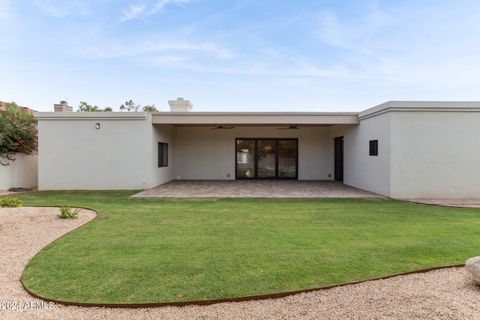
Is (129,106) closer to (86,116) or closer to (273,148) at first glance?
(86,116)

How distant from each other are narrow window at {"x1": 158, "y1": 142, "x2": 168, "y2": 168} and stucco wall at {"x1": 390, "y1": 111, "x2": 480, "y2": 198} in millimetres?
9623

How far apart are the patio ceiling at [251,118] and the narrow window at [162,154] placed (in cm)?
177

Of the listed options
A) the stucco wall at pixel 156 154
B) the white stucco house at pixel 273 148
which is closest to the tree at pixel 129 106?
the white stucco house at pixel 273 148

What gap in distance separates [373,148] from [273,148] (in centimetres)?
602

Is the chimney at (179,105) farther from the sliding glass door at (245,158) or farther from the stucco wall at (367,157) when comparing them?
the stucco wall at (367,157)

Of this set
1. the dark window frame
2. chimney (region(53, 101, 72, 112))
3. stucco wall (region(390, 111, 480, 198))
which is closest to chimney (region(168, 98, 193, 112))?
chimney (region(53, 101, 72, 112))

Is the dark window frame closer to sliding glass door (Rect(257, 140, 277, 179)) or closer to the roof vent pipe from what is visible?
sliding glass door (Rect(257, 140, 277, 179))

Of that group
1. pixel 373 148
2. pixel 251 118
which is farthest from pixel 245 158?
pixel 373 148

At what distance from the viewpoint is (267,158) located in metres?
15.9

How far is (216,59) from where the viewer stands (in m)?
16.8

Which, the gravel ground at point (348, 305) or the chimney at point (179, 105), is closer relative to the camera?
the gravel ground at point (348, 305)

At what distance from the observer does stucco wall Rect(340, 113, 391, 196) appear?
32.4 feet

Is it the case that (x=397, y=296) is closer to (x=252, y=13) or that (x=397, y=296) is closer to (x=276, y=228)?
(x=276, y=228)

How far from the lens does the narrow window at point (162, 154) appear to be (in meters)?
13.2
